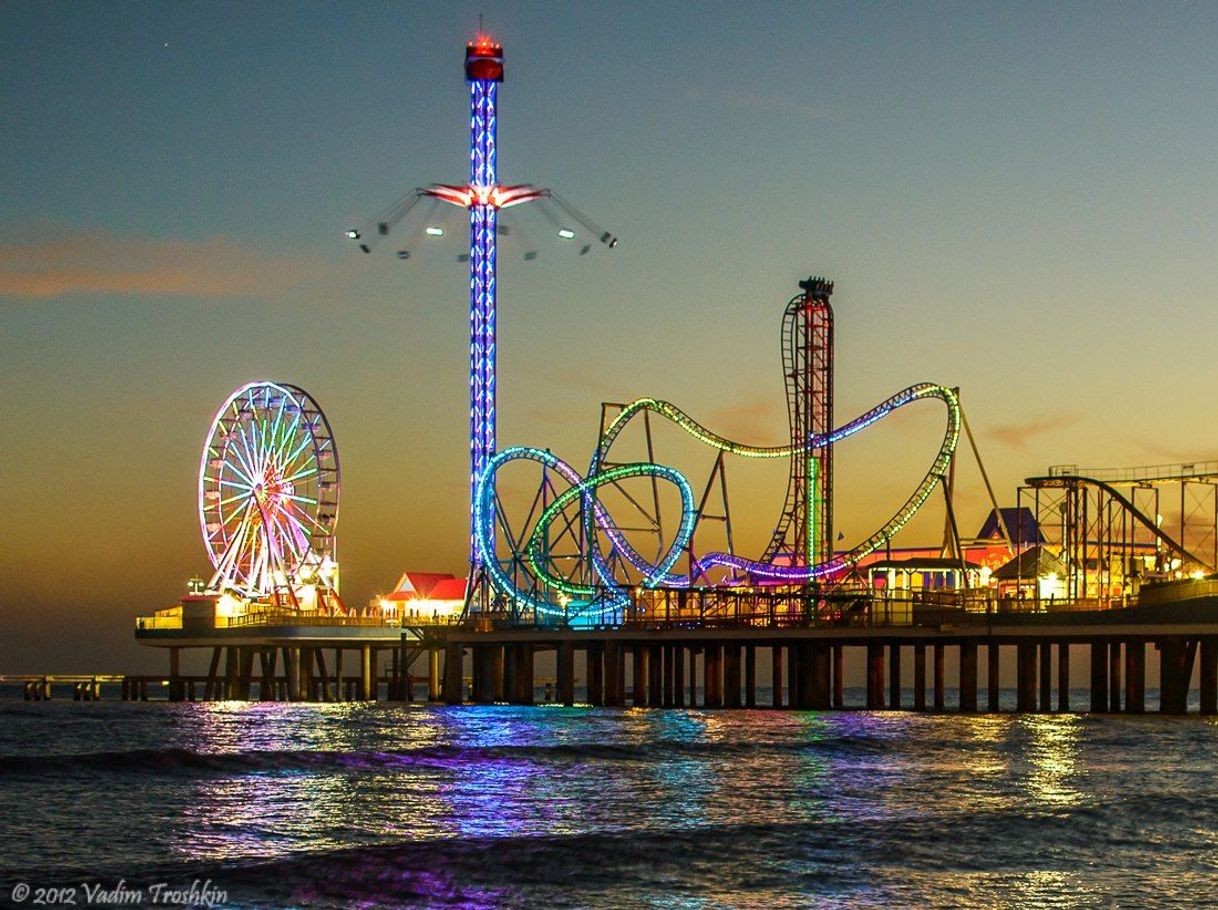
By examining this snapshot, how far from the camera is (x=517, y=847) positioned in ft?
108

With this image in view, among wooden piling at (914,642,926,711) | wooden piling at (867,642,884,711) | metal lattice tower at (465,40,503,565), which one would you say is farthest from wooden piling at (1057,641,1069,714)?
metal lattice tower at (465,40,503,565)

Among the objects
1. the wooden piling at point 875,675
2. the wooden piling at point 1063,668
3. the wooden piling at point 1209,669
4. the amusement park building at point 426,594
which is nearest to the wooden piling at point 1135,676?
the wooden piling at point 1209,669

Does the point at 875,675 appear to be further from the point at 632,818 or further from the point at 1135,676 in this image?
the point at 632,818

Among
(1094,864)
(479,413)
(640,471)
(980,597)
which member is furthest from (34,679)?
(1094,864)

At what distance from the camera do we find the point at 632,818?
1467 inches

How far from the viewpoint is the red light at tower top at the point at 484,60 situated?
98.8 m

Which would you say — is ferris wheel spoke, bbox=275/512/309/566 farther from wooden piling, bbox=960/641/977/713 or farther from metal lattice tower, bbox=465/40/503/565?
wooden piling, bbox=960/641/977/713

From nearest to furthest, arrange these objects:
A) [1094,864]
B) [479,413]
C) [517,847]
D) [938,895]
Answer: [938,895]
[1094,864]
[517,847]
[479,413]

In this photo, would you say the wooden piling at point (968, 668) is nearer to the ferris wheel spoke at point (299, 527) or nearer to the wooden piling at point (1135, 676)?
the wooden piling at point (1135, 676)

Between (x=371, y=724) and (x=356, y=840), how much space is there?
39352 millimetres

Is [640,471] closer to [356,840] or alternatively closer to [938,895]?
[356,840]

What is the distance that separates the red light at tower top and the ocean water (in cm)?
4469

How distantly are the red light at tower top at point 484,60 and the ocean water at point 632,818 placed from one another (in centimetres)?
4469

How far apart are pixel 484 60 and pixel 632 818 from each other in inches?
2668
